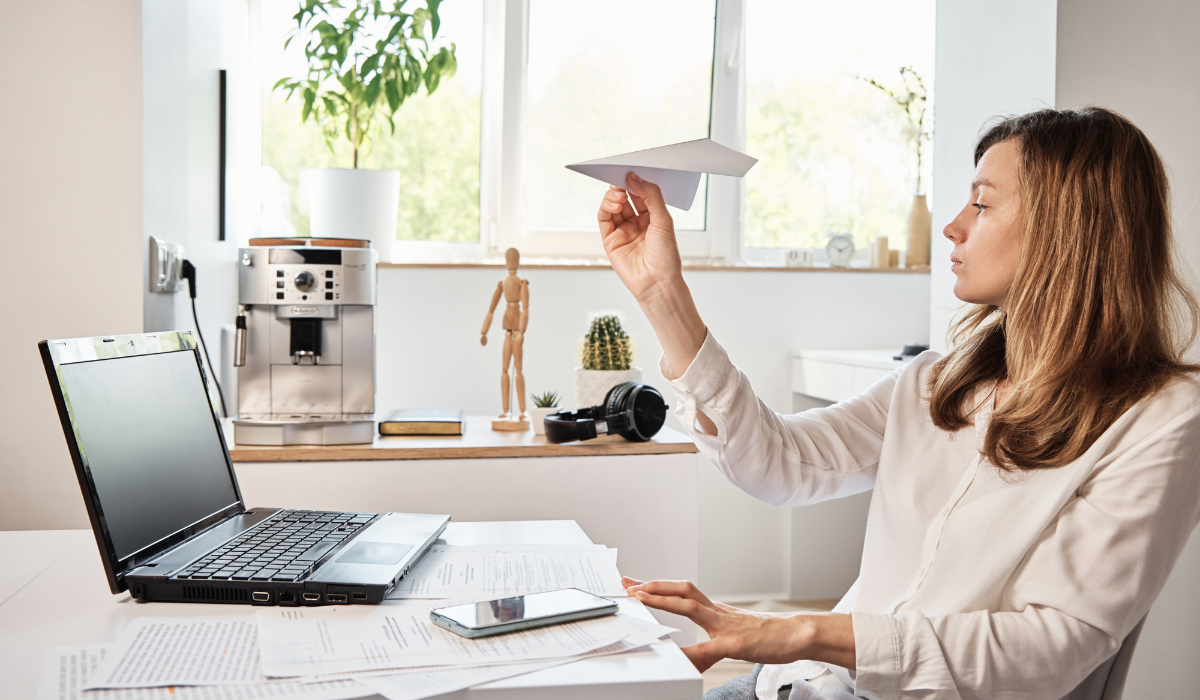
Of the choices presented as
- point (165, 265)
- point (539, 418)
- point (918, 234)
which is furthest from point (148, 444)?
point (918, 234)

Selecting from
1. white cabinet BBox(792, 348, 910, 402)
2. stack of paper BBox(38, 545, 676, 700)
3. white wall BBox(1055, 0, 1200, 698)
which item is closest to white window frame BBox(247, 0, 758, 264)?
white cabinet BBox(792, 348, 910, 402)

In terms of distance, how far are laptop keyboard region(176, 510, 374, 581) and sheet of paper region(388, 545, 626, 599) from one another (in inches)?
4.3

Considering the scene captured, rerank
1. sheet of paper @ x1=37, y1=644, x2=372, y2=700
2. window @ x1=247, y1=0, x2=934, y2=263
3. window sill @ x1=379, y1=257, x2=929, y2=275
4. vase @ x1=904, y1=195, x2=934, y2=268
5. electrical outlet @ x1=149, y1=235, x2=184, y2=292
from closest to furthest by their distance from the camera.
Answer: sheet of paper @ x1=37, y1=644, x2=372, y2=700, electrical outlet @ x1=149, y1=235, x2=184, y2=292, window sill @ x1=379, y1=257, x2=929, y2=275, window @ x1=247, y1=0, x2=934, y2=263, vase @ x1=904, y1=195, x2=934, y2=268

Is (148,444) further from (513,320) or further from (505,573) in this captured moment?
(513,320)

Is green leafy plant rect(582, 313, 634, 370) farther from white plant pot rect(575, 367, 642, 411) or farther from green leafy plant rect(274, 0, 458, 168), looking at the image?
green leafy plant rect(274, 0, 458, 168)

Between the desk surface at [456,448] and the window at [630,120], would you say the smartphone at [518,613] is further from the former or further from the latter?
the window at [630,120]

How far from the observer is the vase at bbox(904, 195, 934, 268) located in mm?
2762

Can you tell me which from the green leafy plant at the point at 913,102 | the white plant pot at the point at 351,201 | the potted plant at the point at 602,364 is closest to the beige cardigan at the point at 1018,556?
the potted plant at the point at 602,364

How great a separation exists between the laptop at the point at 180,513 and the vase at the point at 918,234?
7.08ft

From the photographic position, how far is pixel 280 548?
0.99m

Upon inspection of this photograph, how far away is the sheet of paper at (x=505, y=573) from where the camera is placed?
92 cm

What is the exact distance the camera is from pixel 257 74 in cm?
258

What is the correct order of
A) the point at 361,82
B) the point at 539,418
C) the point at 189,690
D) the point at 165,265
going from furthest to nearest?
the point at 361,82, the point at 539,418, the point at 165,265, the point at 189,690

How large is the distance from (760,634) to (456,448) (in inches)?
35.9
